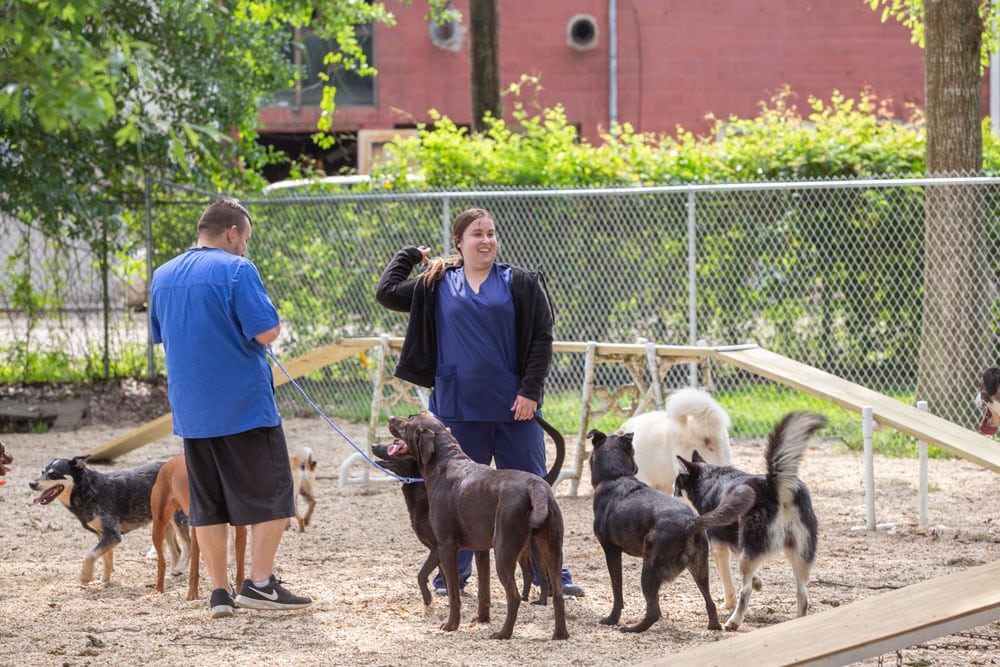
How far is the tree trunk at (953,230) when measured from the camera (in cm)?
944

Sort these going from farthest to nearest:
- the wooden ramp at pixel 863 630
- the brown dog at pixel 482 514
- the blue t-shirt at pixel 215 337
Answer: the blue t-shirt at pixel 215 337, the brown dog at pixel 482 514, the wooden ramp at pixel 863 630

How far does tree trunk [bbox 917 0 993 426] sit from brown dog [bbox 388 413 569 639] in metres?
5.30

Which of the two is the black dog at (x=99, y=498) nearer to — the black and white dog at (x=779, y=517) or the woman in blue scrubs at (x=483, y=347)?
the woman in blue scrubs at (x=483, y=347)

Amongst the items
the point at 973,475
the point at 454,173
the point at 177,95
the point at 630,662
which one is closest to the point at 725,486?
the point at 630,662

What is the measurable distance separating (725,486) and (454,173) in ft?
23.6

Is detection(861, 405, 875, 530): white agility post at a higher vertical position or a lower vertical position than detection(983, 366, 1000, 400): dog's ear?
lower

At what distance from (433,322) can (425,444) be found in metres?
0.76

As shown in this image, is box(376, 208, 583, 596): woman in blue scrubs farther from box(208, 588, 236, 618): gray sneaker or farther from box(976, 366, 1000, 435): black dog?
box(976, 366, 1000, 435): black dog

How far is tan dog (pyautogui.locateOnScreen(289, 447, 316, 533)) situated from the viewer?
6988mm

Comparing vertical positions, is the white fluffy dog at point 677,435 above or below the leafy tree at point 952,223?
below

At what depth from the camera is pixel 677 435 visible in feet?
21.6

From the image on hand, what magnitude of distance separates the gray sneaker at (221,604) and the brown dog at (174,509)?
31cm

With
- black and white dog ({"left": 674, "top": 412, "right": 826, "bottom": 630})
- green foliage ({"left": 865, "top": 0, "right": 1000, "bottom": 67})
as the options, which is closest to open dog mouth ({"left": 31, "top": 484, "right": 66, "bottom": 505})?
black and white dog ({"left": 674, "top": 412, "right": 826, "bottom": 630})

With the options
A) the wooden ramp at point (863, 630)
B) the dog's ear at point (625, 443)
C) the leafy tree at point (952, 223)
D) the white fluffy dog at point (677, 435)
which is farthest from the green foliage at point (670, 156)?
the wooden ramp at point (863, 630)
